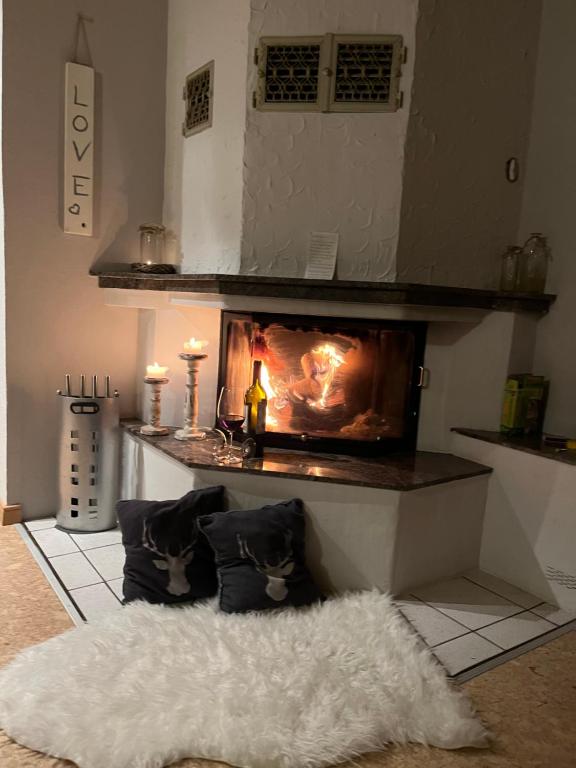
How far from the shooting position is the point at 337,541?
2.24m

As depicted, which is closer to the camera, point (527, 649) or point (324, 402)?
point (527, 649)

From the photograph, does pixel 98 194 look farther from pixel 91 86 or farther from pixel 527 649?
pixel 527 649

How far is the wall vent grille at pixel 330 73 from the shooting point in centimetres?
224

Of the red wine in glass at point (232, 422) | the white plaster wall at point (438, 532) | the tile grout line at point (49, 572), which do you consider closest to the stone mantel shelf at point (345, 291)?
the red wine in glass at point (232, 422)

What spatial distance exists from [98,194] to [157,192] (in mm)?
292

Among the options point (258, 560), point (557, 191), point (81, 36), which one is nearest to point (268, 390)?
point (258, 560)

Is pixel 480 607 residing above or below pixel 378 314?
below

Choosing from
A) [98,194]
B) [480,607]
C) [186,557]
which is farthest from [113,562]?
[98,194]

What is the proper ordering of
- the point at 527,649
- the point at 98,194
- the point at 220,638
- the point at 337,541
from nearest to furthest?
the point at 220,638 → the point at 527,649 → the point at 337,541 → the point at 98,194

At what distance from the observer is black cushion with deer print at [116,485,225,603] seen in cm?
208

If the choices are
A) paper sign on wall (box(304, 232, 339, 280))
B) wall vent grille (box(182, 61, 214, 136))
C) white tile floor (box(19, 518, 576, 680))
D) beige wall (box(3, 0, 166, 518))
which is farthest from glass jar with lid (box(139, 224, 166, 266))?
white tile floor (box(19, 518, 576, 680))

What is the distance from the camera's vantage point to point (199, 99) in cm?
265

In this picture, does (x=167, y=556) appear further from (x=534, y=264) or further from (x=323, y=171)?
(x=534, y=264)

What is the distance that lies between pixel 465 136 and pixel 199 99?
3.78 feet
